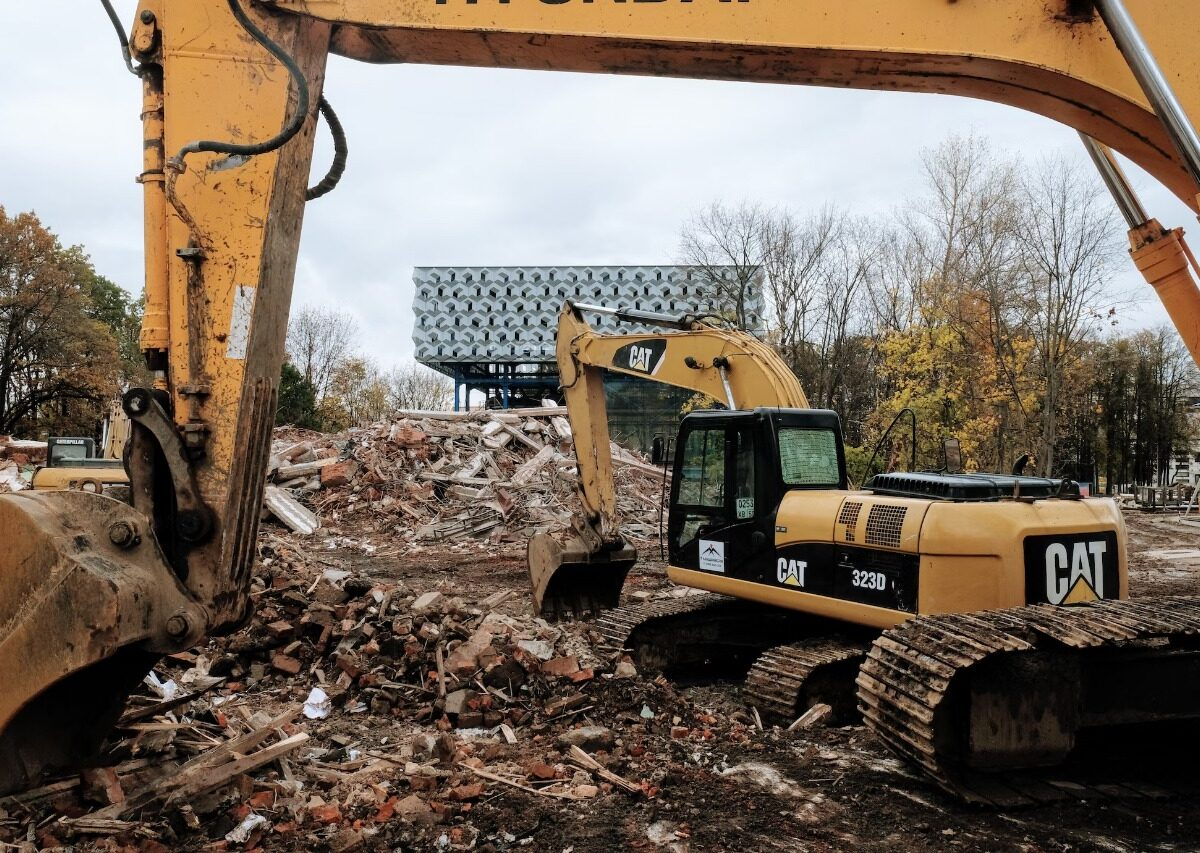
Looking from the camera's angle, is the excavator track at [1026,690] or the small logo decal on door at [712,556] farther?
the small logo decal on door at [712,556]

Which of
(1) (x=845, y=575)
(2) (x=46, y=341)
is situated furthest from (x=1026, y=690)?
(2) (x=46, y=341)

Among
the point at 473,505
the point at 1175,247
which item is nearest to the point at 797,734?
the point at 1175,247

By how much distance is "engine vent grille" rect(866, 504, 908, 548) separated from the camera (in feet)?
19.9

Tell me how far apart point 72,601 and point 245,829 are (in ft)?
4.76

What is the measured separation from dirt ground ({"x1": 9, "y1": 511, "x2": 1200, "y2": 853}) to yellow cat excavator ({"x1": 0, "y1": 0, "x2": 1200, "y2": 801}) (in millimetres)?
1009

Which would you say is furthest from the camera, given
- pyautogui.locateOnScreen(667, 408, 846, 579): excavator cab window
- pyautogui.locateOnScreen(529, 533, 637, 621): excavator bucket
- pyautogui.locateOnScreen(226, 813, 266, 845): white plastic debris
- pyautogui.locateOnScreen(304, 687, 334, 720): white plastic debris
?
pyautogui.locateOnScreen(529, 533, 637, 621): excavator bucket

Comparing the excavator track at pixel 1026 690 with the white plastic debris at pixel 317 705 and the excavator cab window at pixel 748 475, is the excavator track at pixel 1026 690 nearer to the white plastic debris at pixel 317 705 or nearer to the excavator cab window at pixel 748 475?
the excavator cab window at pixel 748 475

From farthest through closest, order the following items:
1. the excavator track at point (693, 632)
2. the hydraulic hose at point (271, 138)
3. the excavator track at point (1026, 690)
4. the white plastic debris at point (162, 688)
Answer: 1. the excavator track at point (693, 632)
2. the white plastic debris at point (162, 688)
3. the excavator track at point (1026, 690)
4. the hydraulic hose at point (271, 138)

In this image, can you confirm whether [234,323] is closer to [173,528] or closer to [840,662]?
[173,528]

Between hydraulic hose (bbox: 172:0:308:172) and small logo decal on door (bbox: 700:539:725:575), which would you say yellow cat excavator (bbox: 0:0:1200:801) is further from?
small logo decal on door (bbox: 700:539:725:575)

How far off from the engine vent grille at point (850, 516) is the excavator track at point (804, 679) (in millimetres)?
879

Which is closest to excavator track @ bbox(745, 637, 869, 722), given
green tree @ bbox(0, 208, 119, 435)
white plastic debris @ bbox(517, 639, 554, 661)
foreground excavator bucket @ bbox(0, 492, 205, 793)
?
white plastic debris @ bbox(517, 639, 554, 661)

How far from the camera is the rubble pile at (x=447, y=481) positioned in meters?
18.5

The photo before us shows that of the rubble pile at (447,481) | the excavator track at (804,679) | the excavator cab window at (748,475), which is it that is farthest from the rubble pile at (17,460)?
the excavator track at (804,679)
